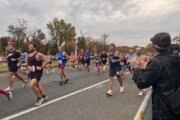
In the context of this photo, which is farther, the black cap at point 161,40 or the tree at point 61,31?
the tree at point 61,31

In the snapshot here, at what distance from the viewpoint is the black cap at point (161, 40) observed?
12.4 feet

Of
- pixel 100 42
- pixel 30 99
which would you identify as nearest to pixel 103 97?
pixel 30 99

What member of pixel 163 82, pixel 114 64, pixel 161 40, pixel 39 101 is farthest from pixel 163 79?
pixel 114 64

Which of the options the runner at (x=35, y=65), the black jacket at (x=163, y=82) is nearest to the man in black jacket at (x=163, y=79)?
the black jacket at (x=163, y=82)

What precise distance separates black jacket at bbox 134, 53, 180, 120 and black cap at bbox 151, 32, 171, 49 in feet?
0.35

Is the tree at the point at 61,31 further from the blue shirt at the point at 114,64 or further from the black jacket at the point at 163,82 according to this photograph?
the black jacket at the point at 163,82

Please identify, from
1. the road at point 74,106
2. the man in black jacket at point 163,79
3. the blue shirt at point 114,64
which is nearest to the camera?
the man in black jacket at point 163,79

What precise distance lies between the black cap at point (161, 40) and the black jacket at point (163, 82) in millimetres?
107

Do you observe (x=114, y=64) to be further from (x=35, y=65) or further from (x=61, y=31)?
(x=61, y=31)

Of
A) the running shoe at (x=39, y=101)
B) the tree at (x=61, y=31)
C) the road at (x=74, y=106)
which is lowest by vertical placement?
the road at (x=74, y=106)

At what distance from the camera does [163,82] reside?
3744 mm

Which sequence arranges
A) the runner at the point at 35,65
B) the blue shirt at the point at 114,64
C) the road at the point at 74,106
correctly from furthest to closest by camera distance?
the blue shirt at the point at 114,64
the runner at the point at 35,65
the road at the point at 74,106

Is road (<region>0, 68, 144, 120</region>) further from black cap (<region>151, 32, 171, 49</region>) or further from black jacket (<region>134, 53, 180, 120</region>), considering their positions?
black cap (<region>151, 32, 171, 49</region>)

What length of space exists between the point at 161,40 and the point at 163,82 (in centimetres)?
49
